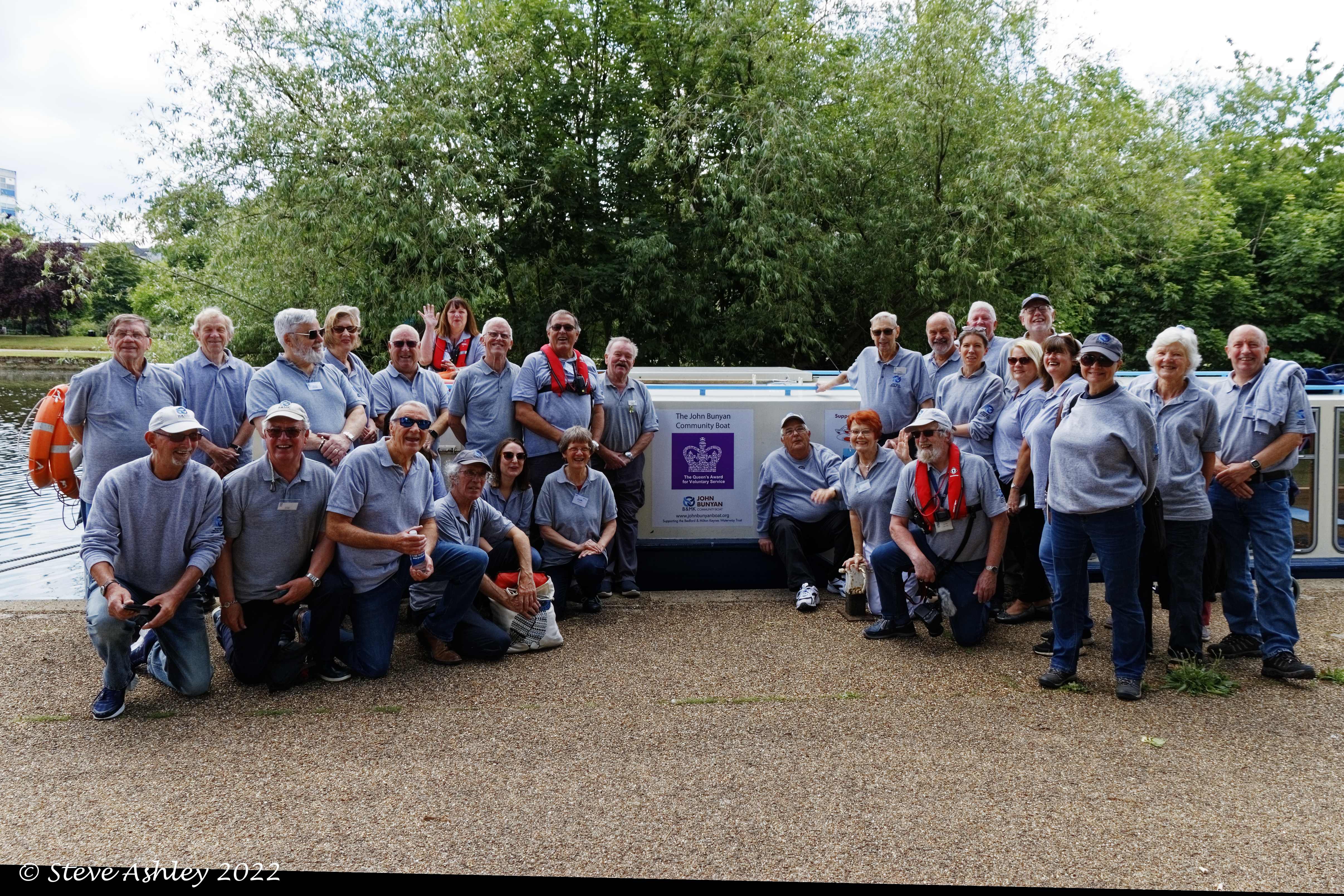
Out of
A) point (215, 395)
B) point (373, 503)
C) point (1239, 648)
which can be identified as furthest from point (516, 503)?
point (1239, 648)

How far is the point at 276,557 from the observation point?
555 centimetres

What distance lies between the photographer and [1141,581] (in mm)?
6023

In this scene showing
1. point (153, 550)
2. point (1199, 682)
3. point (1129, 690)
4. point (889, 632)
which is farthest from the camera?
point (889, 632)

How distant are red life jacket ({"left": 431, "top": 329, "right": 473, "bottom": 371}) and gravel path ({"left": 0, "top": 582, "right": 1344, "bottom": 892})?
10.0 feet

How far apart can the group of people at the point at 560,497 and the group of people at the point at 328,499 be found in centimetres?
2

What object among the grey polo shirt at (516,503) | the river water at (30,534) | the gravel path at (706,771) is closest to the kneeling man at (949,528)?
the gravel path at (706,771)

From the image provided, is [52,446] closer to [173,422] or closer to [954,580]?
[173,422]

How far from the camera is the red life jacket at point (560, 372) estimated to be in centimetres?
738

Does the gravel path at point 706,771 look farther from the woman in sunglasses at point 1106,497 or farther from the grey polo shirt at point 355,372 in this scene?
the grey polo shirt at point 355,372

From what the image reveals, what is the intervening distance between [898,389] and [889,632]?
6.29ft

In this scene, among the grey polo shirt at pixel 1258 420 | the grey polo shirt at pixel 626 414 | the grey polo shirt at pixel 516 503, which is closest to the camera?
the grey polo shirt at pixel 1258 420

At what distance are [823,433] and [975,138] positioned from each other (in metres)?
13.4

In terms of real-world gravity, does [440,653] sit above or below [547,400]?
below

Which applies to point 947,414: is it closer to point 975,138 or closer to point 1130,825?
point 1130,825
